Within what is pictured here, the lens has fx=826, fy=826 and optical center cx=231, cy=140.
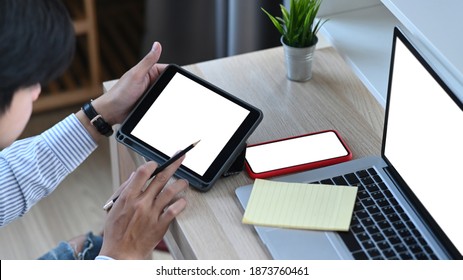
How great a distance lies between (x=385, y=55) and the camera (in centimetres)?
152

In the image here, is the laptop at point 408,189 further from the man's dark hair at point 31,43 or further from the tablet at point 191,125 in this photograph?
the man's dark hair at point 31,43

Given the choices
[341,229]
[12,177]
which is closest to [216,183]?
[341,229]

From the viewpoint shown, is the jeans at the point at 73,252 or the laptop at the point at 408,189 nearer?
the laptop at the point at 408,189

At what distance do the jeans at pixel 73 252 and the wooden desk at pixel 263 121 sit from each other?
0.16m

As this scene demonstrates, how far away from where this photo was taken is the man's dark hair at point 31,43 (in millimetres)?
1109

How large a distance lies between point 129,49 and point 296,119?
1.16 metres

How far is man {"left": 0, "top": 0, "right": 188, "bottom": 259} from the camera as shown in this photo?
1131mm

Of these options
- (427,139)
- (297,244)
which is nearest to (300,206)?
(297,244)

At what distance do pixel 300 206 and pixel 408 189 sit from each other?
171 millimetres

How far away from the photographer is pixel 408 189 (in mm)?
1290

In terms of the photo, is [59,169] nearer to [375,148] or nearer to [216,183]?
[216,183]

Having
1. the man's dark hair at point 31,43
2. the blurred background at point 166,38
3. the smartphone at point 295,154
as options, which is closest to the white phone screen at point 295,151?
the smartphone at point 295,154

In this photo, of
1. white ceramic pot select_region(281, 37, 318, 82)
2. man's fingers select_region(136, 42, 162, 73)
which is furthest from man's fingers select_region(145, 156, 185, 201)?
white ceramic pot select_region(281, 37, 318, 82)

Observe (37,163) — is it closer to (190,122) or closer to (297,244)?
(190,122)
